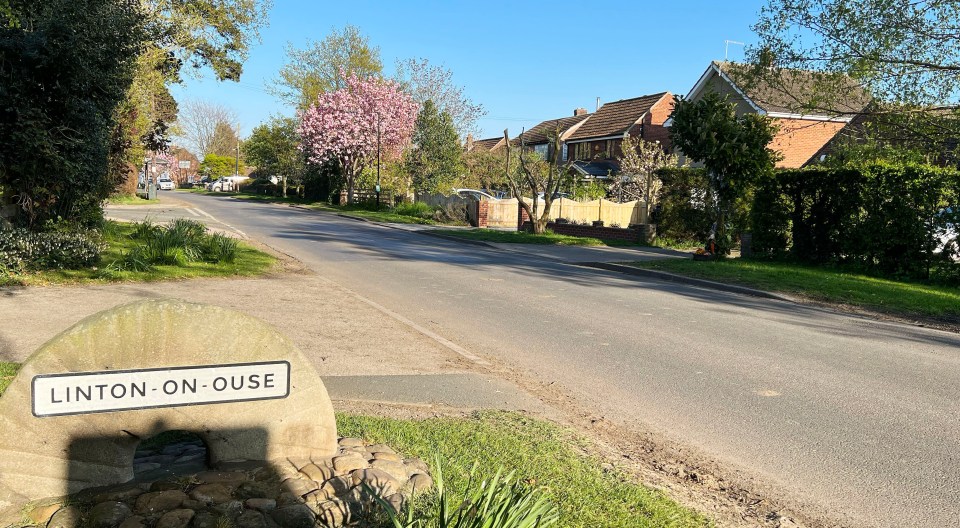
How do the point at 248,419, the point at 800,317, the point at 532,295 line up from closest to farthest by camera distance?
the point at 248,419 < the point at 800,317 < the point at 532,295

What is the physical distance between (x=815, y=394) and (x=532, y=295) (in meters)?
6.11

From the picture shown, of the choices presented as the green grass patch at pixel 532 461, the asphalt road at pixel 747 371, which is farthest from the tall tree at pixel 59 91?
the green grass patch at pixel 532 461

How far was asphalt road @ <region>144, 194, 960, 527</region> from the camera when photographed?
467 centimetres

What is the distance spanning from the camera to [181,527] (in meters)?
3.19

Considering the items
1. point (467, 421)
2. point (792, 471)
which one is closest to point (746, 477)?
point (792, 471)

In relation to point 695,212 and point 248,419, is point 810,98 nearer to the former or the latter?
point 695,212

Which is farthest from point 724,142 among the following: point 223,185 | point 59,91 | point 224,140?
point 224,140

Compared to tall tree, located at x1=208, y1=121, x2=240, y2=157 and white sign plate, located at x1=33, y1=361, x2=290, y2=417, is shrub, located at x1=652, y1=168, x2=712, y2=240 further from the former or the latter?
tall tree, located at x1=208, y1=121, x2=240, y2=157

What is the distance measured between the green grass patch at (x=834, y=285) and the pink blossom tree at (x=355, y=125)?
123 feet

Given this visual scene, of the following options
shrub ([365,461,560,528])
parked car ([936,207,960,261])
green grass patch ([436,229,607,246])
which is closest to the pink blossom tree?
green grass patch ([436,229,607,246])

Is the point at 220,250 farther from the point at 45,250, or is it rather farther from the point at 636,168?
the point at 636,168

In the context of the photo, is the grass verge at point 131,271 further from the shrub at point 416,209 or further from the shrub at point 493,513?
the shrub at point 416,209

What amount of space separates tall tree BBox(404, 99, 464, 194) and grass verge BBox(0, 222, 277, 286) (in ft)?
88.4

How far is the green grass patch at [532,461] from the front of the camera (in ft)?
12.1
